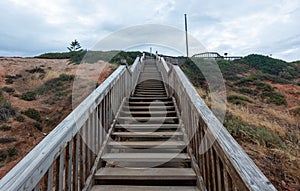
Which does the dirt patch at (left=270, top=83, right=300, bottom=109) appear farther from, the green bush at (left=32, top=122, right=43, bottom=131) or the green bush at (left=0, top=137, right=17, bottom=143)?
the green bush at (left=0, top=137, right=17, bottom=143)

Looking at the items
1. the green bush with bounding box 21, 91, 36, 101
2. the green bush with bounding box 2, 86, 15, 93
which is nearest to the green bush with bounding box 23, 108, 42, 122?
the green bush with bounding box 21, 91, 36, 101

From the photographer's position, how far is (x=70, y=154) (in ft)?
6.00

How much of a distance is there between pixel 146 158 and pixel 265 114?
7.45m

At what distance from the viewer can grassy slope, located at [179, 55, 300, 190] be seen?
11.1ft

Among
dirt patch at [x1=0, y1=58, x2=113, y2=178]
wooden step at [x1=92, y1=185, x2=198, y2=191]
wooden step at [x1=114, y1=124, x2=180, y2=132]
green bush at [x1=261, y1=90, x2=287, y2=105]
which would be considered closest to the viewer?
wooden step at [x1=92, y1=185, x2=198, y2=191]

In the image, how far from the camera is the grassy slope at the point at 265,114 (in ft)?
11.1

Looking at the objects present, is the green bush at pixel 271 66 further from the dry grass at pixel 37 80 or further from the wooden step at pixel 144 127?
the wooden step at pixel 144 127

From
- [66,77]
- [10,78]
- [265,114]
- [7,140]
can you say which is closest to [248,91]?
[265,114]

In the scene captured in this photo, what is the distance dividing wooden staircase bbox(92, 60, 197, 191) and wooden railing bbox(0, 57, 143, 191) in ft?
0.74

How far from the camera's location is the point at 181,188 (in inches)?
90.1

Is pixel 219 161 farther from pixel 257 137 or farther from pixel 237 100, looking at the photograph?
pixel 237 100

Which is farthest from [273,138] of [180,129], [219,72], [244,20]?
[219,72]

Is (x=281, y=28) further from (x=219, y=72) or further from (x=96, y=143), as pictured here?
(x=96, y=143)

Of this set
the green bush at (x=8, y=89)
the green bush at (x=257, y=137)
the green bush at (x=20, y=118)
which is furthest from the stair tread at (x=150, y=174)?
the green bush at (x=8, y=89)
